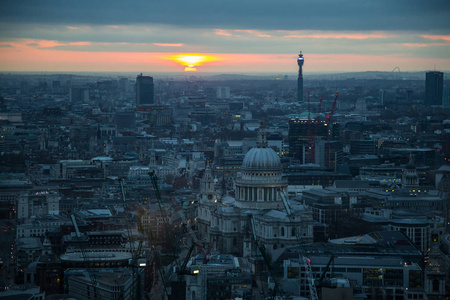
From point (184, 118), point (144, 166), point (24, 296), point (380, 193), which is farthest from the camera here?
point (184, 118)

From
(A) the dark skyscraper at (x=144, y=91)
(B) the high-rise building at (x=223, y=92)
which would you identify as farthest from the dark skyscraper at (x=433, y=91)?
(B) the high-rise building at (x=223, y=92)

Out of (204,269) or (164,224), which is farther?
(164,224)

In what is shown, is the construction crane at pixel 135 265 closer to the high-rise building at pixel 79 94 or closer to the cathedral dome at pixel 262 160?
the cathedral dome at pixel 262 160

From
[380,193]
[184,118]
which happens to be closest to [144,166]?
[380,193]

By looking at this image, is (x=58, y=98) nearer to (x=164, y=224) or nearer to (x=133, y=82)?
(x=133, y=82)

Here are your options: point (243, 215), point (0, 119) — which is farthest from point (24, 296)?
point (0, 119)

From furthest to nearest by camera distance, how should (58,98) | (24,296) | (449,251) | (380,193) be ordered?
1. (58,98)
2. (380,193)
3. (449,251)
4. (24,296)

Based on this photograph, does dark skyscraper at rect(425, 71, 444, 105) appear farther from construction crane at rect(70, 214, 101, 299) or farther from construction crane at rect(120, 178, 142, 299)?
construction crane at rect(120, 178, 142, 299)
